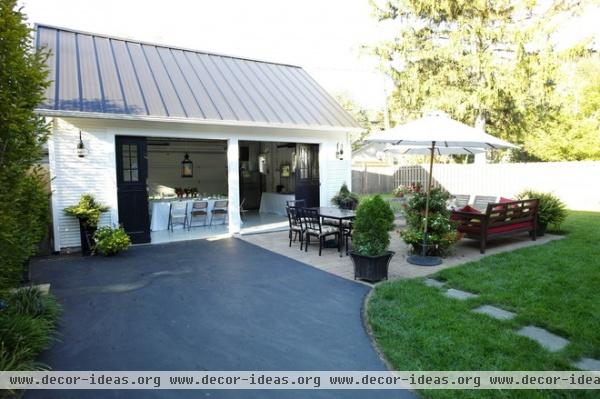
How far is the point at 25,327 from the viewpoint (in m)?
3.31

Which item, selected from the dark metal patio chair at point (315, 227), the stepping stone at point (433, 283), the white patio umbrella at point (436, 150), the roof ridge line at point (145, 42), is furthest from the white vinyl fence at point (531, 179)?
the stepping stone at point (433, 283)

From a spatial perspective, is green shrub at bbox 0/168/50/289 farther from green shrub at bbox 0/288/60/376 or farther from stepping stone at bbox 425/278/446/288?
stepping stone at bbox 425/278/446/288

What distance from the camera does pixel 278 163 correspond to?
14.9 metres

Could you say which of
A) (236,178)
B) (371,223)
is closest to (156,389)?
(371,223)

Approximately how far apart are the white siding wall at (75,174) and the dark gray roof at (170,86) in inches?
28.0

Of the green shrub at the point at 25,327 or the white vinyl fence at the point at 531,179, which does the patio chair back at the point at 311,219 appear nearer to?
the green shrub at the point at 25,327

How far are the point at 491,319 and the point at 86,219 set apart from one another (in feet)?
23.8

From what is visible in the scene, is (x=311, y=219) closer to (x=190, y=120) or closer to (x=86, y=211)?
(x=190, y=120)

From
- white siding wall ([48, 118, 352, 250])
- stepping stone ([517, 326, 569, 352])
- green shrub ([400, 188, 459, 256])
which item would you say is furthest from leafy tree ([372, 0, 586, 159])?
stepping stone ([517, 326, 569, 352])

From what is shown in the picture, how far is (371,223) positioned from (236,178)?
16.6 ft

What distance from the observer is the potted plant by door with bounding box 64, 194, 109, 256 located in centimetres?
729

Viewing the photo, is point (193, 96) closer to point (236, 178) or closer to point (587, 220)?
point (236, 178)

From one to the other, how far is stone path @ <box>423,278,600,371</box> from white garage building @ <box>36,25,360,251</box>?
6050 mm

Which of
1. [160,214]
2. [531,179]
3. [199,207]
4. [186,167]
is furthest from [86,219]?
[531,179]
